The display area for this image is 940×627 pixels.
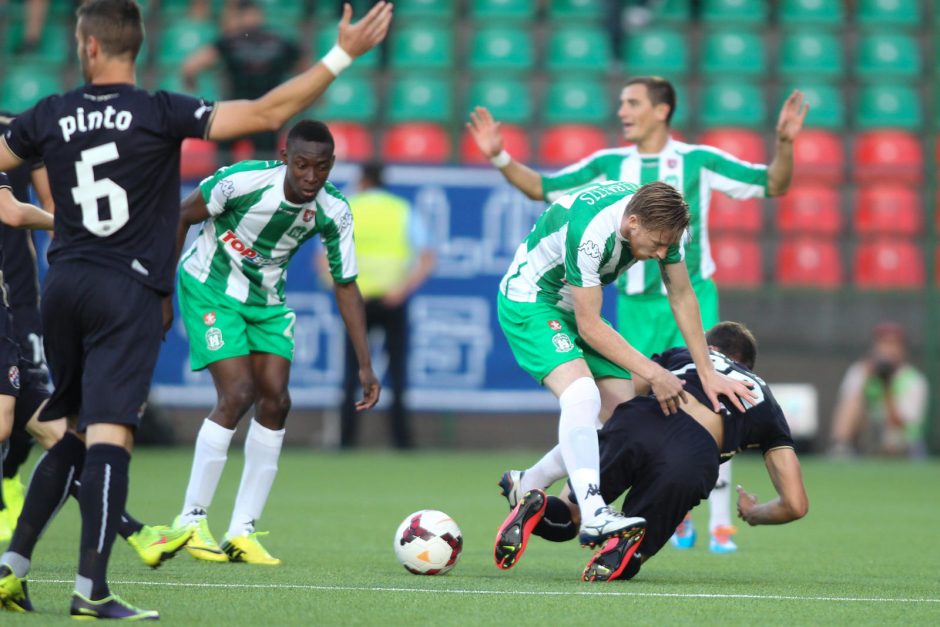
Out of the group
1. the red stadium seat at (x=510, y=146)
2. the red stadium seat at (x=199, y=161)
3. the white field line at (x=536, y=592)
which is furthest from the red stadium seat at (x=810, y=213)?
the white field line at (x=536, y=592)

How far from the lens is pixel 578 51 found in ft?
54.4

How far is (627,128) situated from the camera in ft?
26.1

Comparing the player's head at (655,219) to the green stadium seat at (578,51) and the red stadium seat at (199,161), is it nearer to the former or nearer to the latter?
the red stadium seat at (199,161)

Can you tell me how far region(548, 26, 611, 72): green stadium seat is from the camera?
16484 millimetres

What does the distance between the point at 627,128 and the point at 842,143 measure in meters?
8.77

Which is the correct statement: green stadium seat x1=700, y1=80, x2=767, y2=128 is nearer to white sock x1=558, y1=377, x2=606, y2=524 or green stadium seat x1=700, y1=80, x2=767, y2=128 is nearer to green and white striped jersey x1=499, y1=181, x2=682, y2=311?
green and white striped jersey x1=499, y1=181, x2=682, y2=311

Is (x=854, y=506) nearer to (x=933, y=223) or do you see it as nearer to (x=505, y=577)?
(x=505, y=577)

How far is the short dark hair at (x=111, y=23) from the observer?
4.72 metres

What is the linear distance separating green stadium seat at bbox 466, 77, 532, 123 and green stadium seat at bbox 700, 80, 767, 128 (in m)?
1.86

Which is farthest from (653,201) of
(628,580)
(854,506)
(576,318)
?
(854,506)

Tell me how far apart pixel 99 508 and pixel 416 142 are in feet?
37.6

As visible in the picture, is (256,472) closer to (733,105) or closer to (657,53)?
(733,105)

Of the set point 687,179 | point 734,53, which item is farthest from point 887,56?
point 687,179

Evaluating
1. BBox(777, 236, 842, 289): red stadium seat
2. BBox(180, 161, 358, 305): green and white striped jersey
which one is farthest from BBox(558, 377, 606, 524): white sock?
BBox(777, 236, 842, 289): red stadium seat
